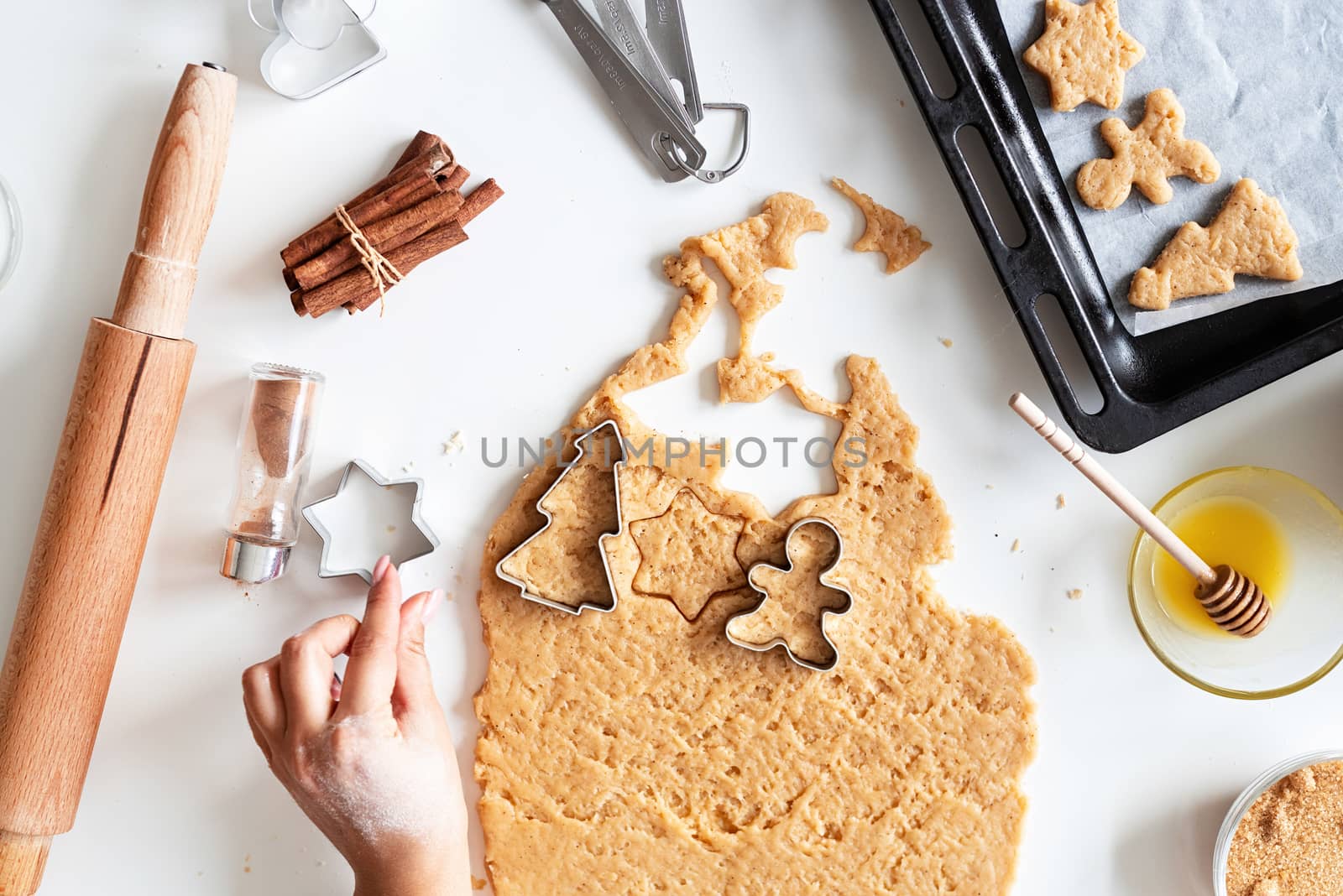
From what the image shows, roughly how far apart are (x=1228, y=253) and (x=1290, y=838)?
932 millimetres

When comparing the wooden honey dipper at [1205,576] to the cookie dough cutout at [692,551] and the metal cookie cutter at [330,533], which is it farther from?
the metal cookie cutter at [330,533]

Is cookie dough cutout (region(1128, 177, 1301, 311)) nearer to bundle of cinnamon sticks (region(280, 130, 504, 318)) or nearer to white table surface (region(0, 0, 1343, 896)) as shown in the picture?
white table surface (region(0, 0, 1343, 896))

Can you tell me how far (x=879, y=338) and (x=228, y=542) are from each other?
43.0 inches

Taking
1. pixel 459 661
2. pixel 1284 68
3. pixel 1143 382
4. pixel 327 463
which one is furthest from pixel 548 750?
pixel 1284 68

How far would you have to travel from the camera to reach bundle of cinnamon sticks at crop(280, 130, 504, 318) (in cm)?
139

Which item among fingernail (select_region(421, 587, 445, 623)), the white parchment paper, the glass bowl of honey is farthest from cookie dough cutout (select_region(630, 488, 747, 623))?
the white parchment paper

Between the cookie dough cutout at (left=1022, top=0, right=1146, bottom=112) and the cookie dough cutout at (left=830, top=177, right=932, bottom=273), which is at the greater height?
the cookie dough cutout at (left=1022, top=0, right=1146, bottom=112)

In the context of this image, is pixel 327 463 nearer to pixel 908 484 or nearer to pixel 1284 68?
pixel 908 484

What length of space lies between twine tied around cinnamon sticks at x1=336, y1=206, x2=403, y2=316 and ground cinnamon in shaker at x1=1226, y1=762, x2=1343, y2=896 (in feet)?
5.29

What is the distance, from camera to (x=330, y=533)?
1.47 metres

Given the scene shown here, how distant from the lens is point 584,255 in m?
1.47

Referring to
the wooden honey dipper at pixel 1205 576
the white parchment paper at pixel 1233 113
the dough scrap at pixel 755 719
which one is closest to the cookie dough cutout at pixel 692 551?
the dough scrap at pixel 755 719

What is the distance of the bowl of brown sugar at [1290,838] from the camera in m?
1.42

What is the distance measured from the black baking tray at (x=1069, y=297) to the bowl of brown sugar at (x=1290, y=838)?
0.61m
